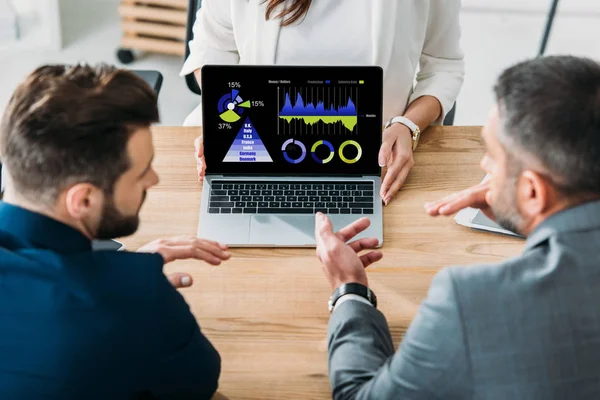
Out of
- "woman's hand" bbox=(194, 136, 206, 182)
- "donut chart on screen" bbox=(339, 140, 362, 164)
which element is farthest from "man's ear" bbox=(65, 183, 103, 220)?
"donut chart on screen" bbox=(339, 140, 362, 164)

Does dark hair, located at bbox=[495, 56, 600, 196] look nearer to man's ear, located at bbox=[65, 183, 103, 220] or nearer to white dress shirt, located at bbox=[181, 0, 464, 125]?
man's ear, located at bbox=[65, 183, 103, 220]

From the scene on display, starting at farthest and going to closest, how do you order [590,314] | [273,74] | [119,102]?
[273,74]
[119,102]
[590,314]

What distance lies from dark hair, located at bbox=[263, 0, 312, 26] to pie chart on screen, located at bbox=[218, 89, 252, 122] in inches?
14.7

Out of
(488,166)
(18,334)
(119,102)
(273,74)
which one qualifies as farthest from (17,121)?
(488,166)


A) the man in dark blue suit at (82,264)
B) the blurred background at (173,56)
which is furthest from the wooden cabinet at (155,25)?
the man in dark blue suit at (82,264)

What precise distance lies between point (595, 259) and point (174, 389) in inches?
25.8

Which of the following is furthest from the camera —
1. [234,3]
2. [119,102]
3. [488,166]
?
[234,3]

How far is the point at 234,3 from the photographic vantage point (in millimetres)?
1928

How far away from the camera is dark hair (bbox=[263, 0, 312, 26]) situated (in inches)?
74.3

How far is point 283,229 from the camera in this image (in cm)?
158

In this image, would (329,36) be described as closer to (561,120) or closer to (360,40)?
(360,40)

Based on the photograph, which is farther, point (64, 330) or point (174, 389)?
point (174, 389)

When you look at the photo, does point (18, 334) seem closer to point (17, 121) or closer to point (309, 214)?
point (17, 121)

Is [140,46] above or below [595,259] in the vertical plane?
below
